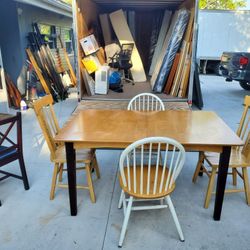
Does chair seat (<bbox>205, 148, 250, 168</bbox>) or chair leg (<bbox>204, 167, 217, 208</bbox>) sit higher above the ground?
chair seat (<bbox>205, 148, 250, 168</bbox>)

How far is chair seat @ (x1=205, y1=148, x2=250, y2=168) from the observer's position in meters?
2.37

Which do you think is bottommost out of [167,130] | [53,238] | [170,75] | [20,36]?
[53,238]

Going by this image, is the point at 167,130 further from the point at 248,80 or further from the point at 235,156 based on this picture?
the point at 248,80

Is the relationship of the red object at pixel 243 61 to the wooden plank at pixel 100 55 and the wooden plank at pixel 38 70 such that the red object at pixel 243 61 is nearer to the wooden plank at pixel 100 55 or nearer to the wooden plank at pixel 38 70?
the wooden plank at pixel 100 55

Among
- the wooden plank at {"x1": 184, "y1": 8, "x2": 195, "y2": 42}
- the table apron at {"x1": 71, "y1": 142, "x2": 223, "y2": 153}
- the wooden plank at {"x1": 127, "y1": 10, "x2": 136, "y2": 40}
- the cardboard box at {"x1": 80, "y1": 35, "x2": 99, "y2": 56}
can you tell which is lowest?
the table apron at {"x1": 71, "y1": 142, "x2": 223, "y2": 153}

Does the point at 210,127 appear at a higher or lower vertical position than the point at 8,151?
higher

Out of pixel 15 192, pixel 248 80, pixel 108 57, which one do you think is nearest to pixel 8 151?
pixel 15 192

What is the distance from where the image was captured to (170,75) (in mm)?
4387

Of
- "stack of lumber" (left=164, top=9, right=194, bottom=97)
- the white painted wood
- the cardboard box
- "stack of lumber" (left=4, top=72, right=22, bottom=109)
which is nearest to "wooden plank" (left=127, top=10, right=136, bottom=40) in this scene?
the white painted wood

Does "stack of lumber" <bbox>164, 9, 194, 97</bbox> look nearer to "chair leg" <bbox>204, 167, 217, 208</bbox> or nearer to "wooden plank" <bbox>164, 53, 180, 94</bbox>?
"wooden plank" <bbox>164, 53, 180, 94</bbox>

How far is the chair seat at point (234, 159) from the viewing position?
2.37 meters

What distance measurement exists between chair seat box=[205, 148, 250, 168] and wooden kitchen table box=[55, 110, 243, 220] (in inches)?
11.2

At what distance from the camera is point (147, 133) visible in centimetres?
215

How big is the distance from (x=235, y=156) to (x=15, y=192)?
228cm
